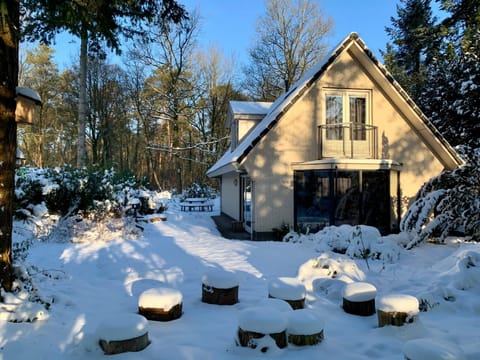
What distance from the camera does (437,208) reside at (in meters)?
8.92

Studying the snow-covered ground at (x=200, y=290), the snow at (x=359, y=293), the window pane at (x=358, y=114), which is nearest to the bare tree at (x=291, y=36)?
the window pane at (x=358, y=114)

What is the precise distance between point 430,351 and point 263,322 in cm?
142

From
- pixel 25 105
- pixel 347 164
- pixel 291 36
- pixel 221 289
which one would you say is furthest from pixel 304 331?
pixel 291 36

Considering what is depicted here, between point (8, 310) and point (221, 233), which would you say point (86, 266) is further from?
point (221, 233)

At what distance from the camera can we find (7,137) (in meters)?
3.83

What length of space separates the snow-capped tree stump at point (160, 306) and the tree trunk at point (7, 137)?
1499mm

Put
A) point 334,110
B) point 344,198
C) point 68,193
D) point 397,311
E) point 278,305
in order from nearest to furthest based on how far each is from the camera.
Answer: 1. point 397,311
2. point 278,305
3. point 68,193
4. point 344,198
5. point 334,110

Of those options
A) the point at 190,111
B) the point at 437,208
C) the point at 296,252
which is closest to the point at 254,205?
the point at 296,252

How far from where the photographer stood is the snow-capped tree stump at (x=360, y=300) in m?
4.52

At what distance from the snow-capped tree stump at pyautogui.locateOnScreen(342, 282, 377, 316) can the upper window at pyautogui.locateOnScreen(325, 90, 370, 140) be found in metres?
7.87

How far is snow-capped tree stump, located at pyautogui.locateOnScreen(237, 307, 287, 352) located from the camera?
3.38m

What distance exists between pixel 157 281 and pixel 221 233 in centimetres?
651

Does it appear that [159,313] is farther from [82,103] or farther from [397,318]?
[82,103]

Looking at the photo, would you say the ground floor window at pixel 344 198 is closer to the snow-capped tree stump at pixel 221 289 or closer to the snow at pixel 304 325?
the snow-capped tree stump at pixel 221 289
